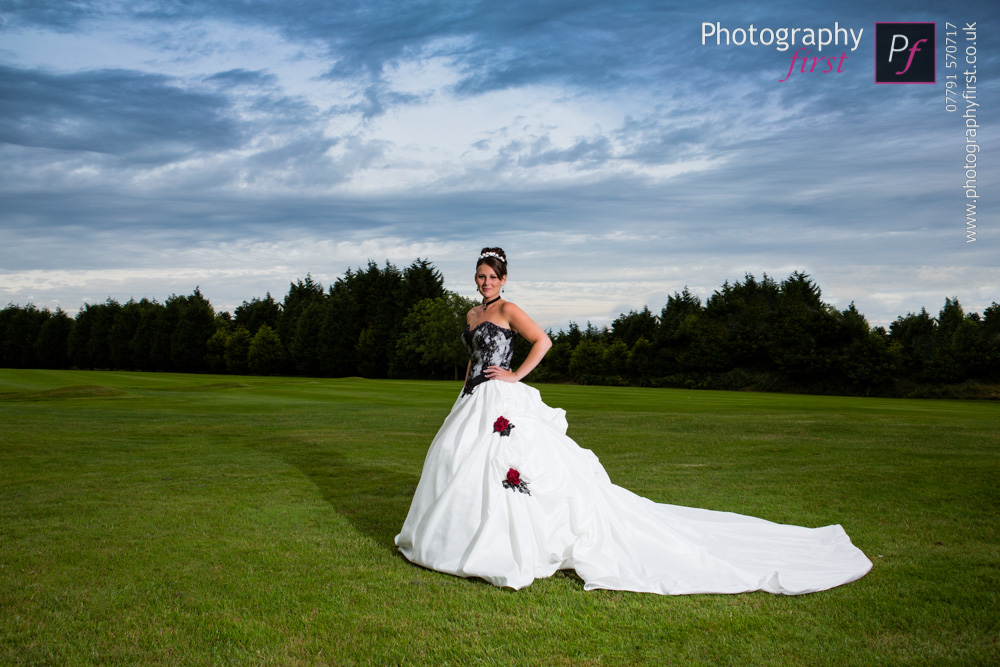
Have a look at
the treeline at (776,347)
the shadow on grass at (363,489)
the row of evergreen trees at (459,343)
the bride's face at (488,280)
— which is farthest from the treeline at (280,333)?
the bride's face at (488,280)

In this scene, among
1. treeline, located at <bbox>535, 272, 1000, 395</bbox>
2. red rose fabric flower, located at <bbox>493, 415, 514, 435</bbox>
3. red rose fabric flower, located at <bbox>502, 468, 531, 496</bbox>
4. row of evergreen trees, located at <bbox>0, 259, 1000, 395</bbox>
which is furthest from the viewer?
row of evergreen trees, located at <bbox>0, 259, 1000, 395</bbox>

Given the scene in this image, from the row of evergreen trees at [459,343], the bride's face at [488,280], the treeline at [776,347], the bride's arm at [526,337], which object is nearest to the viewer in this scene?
the bride's arm at [526,337]

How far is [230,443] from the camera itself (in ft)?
46.2

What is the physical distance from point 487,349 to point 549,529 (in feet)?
5.81

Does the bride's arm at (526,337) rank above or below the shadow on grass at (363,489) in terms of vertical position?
above

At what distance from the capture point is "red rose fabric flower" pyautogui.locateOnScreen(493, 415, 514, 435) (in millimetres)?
5918

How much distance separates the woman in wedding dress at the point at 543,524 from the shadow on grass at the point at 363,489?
3.25 feet

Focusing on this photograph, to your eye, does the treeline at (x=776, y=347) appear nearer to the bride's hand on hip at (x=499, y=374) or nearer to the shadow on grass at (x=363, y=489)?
the shadow on grass at (x=363, y=489)

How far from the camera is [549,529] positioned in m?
5.54

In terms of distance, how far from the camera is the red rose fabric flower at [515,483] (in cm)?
564

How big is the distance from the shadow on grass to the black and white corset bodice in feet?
5.74

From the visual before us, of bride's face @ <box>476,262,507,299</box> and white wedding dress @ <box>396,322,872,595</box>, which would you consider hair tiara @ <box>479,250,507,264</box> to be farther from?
white wedding dress @ <box>396,322,872,595</box>

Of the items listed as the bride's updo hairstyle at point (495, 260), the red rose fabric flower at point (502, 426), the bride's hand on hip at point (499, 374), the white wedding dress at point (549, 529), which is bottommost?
the white wedding dress at point (549, 529)

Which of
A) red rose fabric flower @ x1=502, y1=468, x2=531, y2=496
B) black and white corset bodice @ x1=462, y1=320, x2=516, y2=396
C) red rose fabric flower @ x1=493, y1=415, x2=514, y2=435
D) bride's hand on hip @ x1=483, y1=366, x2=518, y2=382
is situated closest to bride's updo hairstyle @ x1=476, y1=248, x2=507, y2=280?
black and white corset bodice @ x1=462, y1=320, x2=516, y2=396
